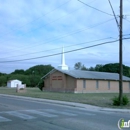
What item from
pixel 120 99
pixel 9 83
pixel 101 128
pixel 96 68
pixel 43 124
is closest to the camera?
pixel 101 128

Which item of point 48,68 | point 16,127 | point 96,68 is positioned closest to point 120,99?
point 16,127

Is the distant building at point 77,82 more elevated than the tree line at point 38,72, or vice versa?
the tree line at point 38,72

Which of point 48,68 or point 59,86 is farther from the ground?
point 48,68

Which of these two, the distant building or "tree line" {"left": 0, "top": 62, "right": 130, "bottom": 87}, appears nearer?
the distant building

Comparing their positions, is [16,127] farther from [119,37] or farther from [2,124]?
[119,37]

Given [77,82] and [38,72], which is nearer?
[77,82]

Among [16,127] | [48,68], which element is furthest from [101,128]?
[48,68]

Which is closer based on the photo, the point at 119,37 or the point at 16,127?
the point at 16,127

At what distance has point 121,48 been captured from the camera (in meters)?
20.7

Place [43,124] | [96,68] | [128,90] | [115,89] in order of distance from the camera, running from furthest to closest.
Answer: [96,68], [128,90], [115,89], [43,124]

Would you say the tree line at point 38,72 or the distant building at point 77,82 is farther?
the tree line at point 38,72

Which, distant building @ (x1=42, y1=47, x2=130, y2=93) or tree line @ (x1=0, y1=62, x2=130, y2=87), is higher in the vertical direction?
tree line @ (x1=0, y1=62, x2=130, y2=87)

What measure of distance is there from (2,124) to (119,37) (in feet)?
45.4

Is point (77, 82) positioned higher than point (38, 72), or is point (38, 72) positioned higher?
point (38, 72)
